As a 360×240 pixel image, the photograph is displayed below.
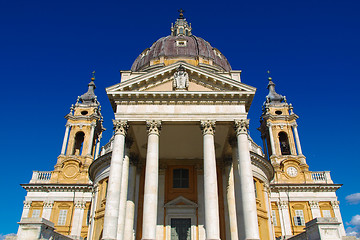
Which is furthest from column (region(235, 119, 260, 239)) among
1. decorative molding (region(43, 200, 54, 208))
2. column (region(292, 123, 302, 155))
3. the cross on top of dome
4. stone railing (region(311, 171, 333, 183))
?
the cross on top of dome

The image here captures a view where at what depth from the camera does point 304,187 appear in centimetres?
3575

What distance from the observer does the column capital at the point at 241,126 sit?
18922 mm

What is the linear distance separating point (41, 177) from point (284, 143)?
31803 mm

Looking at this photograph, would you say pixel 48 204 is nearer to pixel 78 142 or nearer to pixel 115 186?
pixel 78 142

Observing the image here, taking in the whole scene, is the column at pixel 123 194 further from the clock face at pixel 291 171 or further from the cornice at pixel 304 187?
the clock face at pixel 291 171

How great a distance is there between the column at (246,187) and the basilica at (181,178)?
0.18 feet

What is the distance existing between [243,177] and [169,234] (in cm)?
783

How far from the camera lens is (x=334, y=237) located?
47.3 feet

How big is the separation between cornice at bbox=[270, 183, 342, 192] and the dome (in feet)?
49.5

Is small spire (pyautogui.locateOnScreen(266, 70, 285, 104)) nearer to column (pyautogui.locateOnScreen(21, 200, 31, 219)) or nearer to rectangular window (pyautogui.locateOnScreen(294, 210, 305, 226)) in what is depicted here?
rectangular window (pyautogui.locateOnScreen(294, 210, 305, 226))

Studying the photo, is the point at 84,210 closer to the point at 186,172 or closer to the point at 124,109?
the point at 186,172

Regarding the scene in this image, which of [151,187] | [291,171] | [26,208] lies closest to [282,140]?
[291,171]

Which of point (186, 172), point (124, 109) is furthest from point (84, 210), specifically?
point (124, 109)

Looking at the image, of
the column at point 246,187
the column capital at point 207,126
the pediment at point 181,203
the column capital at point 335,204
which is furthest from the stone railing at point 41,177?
the column capital at point 335,204
